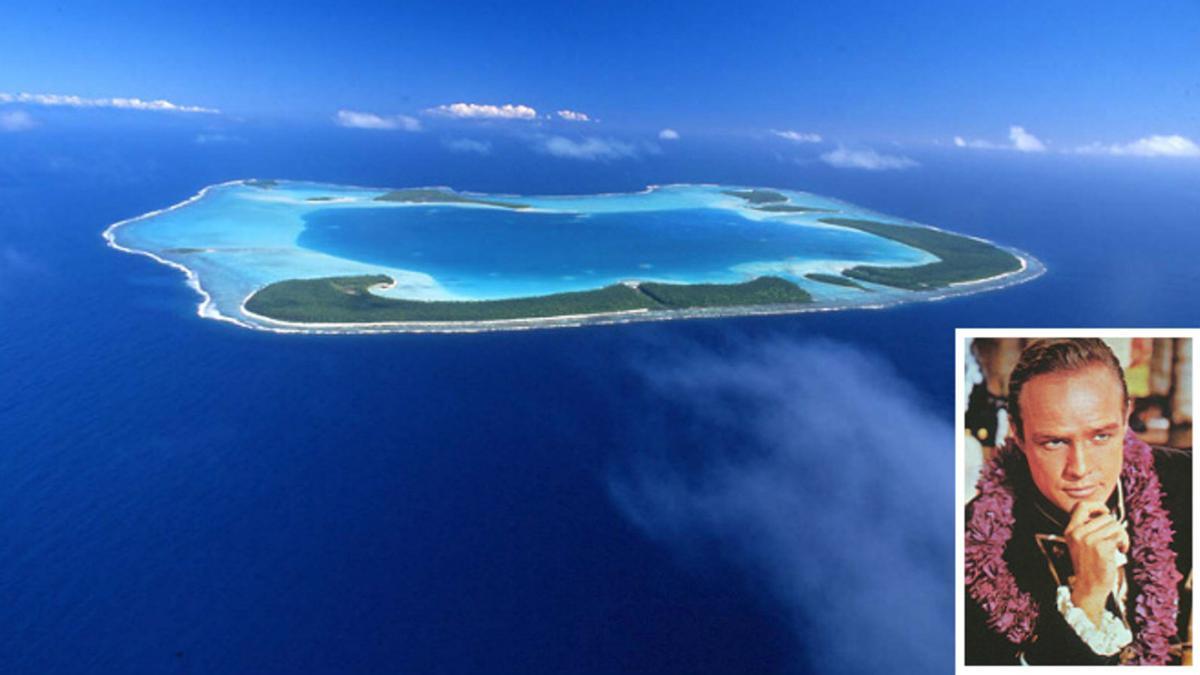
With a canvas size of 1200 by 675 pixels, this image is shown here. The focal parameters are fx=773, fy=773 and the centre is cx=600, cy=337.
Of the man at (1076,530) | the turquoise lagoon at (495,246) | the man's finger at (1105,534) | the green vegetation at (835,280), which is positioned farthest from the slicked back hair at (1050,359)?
the green vegetation at (835,280)

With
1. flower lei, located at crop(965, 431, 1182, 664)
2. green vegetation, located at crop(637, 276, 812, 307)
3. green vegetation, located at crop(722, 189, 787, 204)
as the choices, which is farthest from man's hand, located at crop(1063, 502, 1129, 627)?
green vegetation, located at crop(722, 189, 787, 204)

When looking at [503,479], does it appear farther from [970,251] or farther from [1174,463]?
[970,251]

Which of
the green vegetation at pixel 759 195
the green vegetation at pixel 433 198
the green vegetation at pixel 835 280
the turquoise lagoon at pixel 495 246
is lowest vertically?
the green vegetation at pixel 835 280

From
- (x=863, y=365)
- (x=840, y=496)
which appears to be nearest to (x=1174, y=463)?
(x=840, y=496)

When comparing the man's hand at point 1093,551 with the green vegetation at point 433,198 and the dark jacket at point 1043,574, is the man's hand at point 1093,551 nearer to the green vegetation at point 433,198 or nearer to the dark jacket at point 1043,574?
the dark jacket at point 1043,574

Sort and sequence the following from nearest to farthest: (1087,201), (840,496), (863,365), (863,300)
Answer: (840,496)
(863,365)
(863,300)
(1087,201)

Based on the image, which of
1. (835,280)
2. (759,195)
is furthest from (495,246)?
(759,195)

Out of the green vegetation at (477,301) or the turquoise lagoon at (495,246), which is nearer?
the green vegetation at (477,301)
